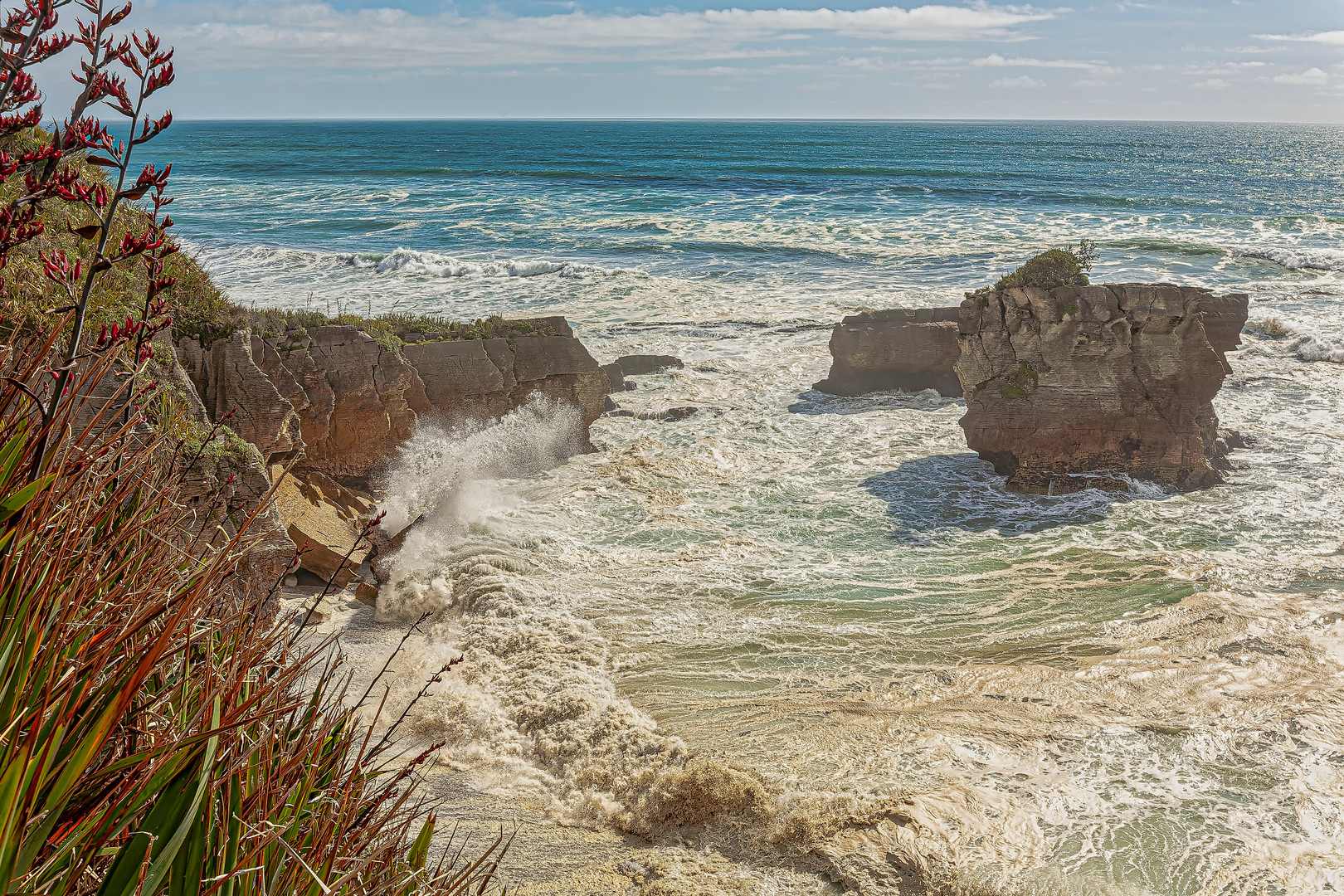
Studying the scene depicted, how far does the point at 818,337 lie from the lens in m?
23.9

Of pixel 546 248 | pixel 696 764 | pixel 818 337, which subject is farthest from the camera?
pixel 546 248

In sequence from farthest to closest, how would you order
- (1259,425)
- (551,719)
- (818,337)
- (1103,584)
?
1. (818,337)
2. (1259,425)
3. (1103,584)
4. (551,719)

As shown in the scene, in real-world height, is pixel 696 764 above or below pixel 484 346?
below

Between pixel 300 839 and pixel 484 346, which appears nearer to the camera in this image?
pixel 300 839

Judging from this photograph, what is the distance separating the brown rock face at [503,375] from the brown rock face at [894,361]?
5.92 metres

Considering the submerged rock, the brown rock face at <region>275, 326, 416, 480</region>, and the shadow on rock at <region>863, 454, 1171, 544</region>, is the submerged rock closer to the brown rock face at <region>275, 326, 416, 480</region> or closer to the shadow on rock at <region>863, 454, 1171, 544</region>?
the shadow on rock at <region>863, 454, 1171, 544</region>

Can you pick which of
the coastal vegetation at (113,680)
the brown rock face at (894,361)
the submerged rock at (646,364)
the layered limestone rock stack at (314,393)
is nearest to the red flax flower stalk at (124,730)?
the coastal vegetation at (113,680)

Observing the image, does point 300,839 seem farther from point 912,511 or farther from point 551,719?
point 912,511

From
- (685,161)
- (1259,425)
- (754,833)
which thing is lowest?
(754,833)

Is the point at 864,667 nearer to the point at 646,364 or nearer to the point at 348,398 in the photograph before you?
the point at 348,398

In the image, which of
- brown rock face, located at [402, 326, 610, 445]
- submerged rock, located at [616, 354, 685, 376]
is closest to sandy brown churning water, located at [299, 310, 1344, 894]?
brown rock face, located at [402, 326, 610, 445]

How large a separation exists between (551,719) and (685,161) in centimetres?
8158

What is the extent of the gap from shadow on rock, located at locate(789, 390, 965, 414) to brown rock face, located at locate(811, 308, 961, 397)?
8.8 inches

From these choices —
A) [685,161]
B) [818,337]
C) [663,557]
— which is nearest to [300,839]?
[663,557]
